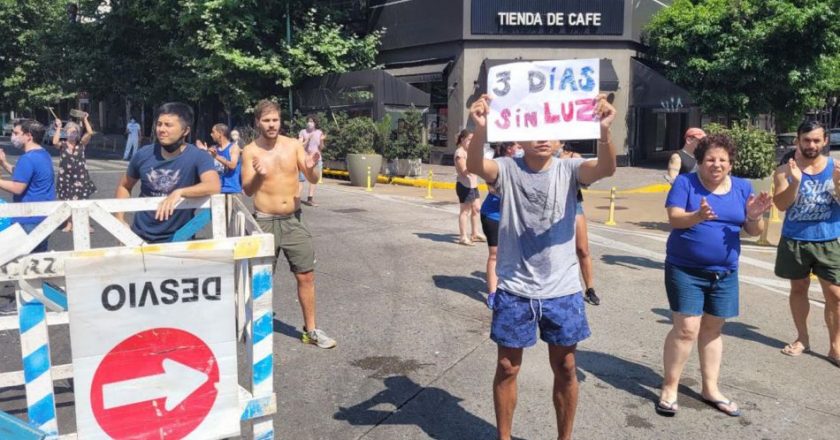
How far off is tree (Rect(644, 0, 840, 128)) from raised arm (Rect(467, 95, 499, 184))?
1948cm

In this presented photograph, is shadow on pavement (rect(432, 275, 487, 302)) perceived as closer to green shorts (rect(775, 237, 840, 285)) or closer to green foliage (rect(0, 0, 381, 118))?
green shorts (rect(775, 237, 840, 285))

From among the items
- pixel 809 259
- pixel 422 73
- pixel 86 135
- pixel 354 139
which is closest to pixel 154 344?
pixel 809 259

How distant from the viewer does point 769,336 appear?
582cm

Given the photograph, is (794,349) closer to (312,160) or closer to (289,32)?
(312,160)

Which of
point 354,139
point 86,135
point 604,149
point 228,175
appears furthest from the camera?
point 354,139

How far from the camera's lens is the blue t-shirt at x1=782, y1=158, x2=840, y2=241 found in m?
5.08

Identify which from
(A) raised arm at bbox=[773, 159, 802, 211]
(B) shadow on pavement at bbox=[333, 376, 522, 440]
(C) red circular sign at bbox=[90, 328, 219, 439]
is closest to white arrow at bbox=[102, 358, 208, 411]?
(C) red circular sign at bbox=[90, 328, 219, 439]

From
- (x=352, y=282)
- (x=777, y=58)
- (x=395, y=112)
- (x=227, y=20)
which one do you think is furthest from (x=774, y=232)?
(x=227, y=20)

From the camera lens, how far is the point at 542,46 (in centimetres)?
2275

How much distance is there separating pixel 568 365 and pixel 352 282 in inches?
168

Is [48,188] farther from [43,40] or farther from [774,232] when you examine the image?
[43,40]

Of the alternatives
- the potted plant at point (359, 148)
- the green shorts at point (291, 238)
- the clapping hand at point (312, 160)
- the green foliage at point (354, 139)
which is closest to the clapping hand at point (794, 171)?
the clapping hand at point (312, 160)

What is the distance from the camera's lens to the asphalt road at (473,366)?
13.3 ft

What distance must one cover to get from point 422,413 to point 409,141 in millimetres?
16044
